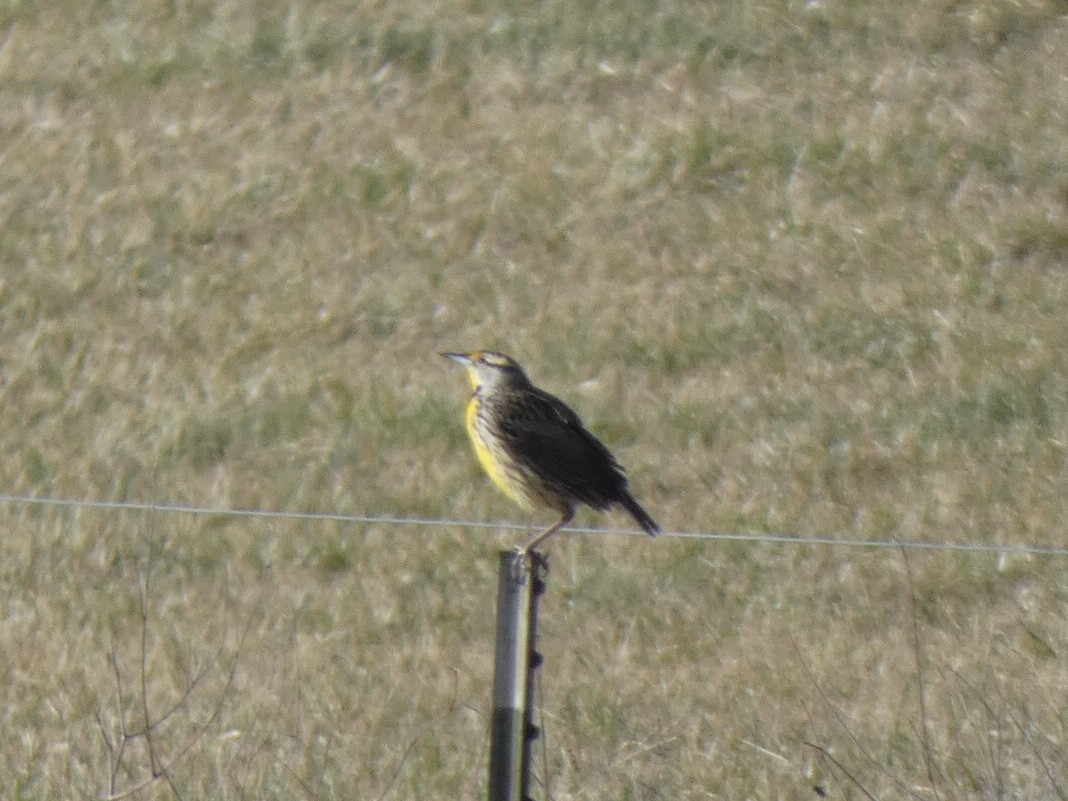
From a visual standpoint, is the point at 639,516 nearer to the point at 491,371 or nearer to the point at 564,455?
the point at 564,455

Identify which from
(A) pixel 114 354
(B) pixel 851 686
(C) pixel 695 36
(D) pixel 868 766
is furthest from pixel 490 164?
(D) pixel 868 766

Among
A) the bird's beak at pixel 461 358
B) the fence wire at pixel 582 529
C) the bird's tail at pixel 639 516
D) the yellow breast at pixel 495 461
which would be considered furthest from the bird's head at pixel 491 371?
the bird's tail at pixel 639 516

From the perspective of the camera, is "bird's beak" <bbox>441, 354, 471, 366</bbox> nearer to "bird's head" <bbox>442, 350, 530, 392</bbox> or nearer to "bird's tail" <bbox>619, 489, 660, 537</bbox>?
"bird's head" <bbox>442, 350, 530, 392</bbox>

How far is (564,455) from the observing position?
24.3 ft

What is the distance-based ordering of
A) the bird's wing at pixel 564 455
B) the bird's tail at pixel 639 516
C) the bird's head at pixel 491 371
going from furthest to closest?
1. the bird's head at pixel 491 371
2. the bird's wing at pixel 564 455
3. the bird's tail at pixel 639 516

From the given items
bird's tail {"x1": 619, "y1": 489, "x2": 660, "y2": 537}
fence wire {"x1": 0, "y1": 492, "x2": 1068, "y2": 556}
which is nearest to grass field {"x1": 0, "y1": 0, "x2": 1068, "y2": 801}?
fence wire {"x1": 0, "y1": 492, "x2": 1068, "y2": 556}

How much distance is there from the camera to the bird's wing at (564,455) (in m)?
7.34

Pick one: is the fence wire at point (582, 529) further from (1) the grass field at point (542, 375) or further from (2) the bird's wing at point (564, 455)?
(1) the grass field at point (542, 375)

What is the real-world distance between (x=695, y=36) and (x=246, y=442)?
3.82 meters

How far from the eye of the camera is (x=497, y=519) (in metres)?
10.2

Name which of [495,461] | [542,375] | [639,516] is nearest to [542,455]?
[495,461]

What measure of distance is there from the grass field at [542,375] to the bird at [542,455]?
2.46 feet

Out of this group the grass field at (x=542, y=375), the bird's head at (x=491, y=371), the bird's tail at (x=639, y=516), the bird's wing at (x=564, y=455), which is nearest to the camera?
the bird's tail at (x=639, y=516)

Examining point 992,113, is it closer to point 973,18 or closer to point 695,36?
point 973,18
